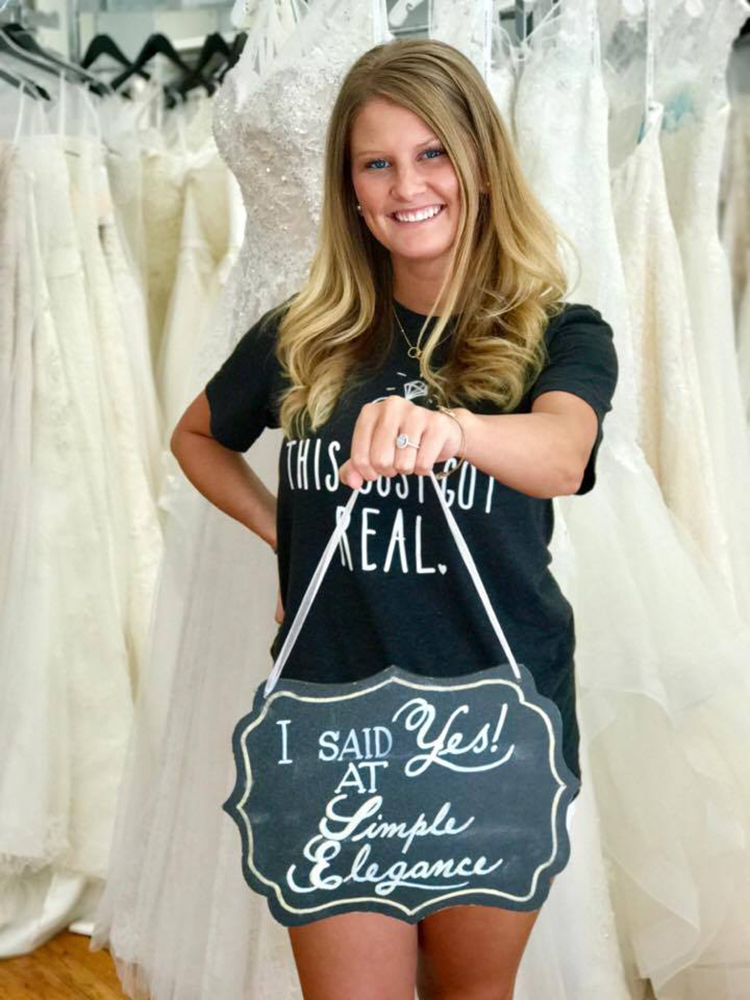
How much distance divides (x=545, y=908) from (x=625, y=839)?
21cm

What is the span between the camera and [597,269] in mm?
1842

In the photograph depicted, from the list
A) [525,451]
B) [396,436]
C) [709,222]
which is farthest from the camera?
[709,222]

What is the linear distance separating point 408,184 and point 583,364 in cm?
25

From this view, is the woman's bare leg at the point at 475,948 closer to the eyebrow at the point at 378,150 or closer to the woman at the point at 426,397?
the woman at the point at 426,397

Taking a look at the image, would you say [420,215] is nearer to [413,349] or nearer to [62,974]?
[413,349]

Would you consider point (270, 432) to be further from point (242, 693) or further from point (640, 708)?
point (640, 708)

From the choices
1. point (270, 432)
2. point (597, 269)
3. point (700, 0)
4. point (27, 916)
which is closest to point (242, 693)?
point (270, 432)

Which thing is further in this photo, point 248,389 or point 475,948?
point 248,389

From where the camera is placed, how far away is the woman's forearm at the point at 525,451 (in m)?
0.94

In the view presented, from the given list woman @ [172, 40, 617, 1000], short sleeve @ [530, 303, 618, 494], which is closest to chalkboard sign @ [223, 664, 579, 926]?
woman @ [172, 40, 617, 1000]

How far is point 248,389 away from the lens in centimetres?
137

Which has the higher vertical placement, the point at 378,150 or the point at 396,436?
the point at 378,150

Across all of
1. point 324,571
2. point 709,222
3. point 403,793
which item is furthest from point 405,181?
point 709,222

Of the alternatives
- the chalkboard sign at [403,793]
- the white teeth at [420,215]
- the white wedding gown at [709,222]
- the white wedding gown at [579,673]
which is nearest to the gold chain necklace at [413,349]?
the white teeth at [420,215]
